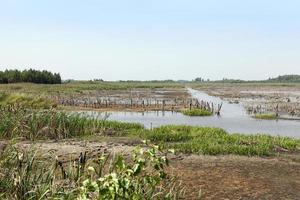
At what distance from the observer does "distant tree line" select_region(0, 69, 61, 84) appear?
83262 millimetres

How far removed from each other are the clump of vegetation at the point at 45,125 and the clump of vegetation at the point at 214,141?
2.62 metres

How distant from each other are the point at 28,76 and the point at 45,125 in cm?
6841

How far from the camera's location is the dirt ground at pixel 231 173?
12164 millimetres

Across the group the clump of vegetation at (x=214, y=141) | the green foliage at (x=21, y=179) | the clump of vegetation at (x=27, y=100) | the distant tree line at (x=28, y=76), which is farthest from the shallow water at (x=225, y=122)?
the distant tree line at (x=28, y=76)

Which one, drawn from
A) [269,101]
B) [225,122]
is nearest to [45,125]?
[225,122]

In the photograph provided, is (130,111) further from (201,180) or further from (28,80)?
A: (28,80)

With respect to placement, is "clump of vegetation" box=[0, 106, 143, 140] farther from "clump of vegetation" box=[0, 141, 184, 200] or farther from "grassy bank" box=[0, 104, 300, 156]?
"clump of vegetation" box=[0, 141, 184, 200]

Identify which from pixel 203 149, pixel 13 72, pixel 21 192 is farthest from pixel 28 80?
pixel 21 192

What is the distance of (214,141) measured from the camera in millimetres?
19328

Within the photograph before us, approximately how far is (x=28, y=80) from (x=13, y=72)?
297 centimetres

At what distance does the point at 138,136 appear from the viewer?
848 inches

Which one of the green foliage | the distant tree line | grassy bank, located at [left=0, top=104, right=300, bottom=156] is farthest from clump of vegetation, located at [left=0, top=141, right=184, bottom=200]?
the distant tree line

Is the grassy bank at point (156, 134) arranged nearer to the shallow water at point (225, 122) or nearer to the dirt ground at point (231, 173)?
the dirt ground at point (231, 173)

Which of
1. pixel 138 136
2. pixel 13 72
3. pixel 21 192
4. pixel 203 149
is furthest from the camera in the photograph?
pixel 13 72
